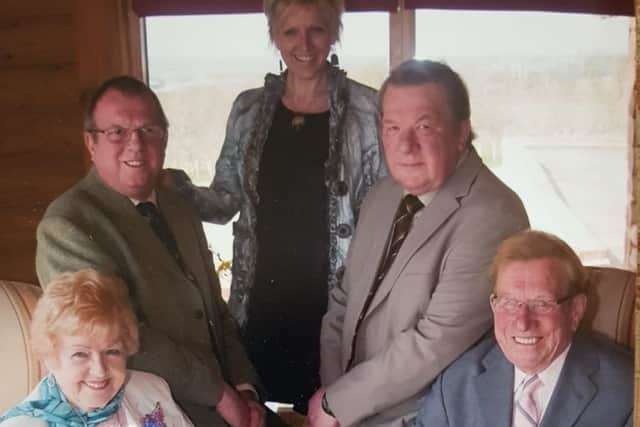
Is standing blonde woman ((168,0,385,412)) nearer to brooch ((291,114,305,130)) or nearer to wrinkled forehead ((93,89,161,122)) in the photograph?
brooch ((291,114,305,130))

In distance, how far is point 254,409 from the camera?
46.9 inches

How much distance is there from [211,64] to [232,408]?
533 mm

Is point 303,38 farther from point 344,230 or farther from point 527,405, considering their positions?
point 527,405

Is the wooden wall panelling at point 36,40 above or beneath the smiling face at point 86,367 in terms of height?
above

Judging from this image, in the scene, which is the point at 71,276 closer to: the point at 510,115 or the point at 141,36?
the point at 141,36

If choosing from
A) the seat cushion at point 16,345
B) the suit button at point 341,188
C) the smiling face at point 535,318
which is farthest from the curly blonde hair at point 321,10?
the seat cushion at point 16,345

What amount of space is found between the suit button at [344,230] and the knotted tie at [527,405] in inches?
13.1

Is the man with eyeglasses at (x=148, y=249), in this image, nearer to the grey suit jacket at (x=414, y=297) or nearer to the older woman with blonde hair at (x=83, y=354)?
the older woman with blonde hair at (x=83, y=354)

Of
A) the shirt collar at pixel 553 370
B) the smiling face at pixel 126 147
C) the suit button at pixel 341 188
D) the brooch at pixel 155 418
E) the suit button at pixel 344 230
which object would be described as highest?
the smiling face at pixel 126 147

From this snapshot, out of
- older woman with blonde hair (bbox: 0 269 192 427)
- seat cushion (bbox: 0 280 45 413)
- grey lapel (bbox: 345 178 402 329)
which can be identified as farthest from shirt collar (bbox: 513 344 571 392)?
seat cushion (bbox: 0 280 45 413)

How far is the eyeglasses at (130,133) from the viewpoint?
1060 millimetres

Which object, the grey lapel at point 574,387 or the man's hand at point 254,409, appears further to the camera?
the man's hand at point 254,409

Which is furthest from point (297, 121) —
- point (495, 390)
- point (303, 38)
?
point (495, 390)

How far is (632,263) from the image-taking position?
106 centimetres
